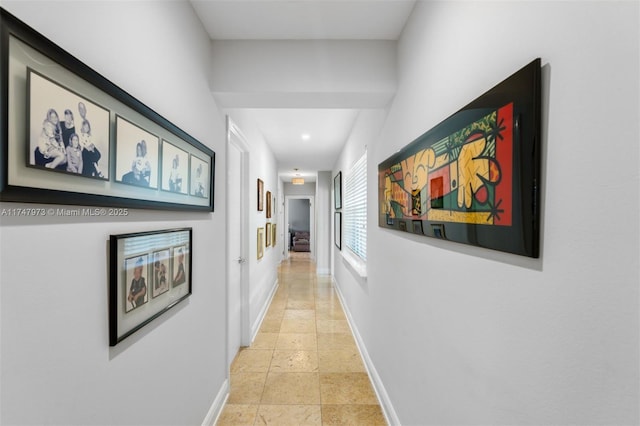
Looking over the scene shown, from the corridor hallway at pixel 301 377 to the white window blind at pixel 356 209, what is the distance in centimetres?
105

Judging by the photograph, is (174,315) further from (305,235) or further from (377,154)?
(305,235)

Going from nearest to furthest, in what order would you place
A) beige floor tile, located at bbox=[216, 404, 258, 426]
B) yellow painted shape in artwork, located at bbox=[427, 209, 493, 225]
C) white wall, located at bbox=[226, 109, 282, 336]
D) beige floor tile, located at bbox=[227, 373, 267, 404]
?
yellow painted shape in artwork, located at bbox=[427, 209, 493, 225]
beige floor tile, located at bbox=[216, 404, 258, 426]
beige floor tile, located at bbox=[227, 373, 267, 404]
white wall, located at bbox=[226, 109, 282, 336]

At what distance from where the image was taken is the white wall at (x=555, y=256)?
Answer: 0.52 m

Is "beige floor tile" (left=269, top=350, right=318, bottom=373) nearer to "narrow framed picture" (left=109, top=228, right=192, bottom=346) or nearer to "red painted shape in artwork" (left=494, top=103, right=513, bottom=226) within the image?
"narrow framed picture" (left=109, top=228, right=192, bottom=346)

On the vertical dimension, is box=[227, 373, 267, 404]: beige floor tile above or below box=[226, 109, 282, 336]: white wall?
below

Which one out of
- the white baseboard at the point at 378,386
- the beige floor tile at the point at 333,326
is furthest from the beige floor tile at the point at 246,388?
the beige floor tile at the point at 333,326

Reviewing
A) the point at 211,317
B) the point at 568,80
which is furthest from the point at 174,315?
the point at 568,80

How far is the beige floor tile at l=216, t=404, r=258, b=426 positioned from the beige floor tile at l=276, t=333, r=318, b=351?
36.8 inches

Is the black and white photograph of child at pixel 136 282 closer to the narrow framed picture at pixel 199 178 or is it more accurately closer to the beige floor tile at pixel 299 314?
the narrow framed picture at pixel 199 178

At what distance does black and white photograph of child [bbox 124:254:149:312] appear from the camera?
993mm

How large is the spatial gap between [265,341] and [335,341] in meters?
0.80

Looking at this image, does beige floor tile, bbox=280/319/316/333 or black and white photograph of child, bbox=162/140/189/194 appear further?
beige floor tile, bbox=280/319/316/333

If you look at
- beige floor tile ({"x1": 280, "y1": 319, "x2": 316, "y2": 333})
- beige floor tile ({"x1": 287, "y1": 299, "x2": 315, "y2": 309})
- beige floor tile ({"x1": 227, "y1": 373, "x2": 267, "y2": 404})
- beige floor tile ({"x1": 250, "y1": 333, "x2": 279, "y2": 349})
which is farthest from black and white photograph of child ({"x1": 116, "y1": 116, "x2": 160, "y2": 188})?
beige floor tile ({"x1": 287, "y1": 299, "x2": 315, "y2": 309})

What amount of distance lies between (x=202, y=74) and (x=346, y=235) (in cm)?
315
